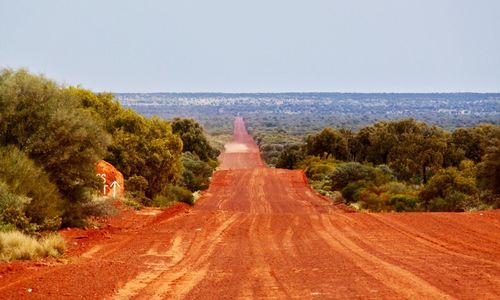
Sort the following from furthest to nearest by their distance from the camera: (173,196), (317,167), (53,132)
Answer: (317,167), (173,196), (53,132)

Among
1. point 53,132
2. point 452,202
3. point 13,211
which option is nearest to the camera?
point 13,211

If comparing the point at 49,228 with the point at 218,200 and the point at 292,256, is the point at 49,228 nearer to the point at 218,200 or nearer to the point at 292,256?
the point at 292,256

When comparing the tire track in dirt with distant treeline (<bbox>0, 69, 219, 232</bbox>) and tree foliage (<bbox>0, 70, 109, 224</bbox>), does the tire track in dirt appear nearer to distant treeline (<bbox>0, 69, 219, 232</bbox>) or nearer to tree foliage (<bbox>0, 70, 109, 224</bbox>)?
distant treeline (<bbox>0, 69, 219, 232</bbox>)

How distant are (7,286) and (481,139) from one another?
53795 mm

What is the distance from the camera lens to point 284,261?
14.0 m

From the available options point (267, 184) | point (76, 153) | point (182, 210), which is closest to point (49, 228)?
point (76, 153)

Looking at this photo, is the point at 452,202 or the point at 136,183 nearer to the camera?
Result: the point at 136,183

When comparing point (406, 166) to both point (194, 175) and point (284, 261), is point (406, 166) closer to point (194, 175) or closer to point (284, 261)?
point (194, 175)

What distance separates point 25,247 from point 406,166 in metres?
45.5

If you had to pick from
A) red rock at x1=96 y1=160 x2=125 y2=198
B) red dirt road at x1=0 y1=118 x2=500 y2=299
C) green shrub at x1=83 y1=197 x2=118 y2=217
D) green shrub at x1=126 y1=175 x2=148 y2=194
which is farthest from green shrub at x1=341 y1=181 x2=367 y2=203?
green shrub at x1=83 y1=197 x2=118 y2=217

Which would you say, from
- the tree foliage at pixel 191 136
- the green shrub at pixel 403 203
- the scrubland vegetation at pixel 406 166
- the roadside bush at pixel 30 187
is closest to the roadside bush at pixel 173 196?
the scrubland vegetation at pixel 406 166

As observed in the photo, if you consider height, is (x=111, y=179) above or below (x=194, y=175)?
above

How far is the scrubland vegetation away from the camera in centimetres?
3406

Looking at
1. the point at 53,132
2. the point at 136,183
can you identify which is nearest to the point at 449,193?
the point at 136,183
